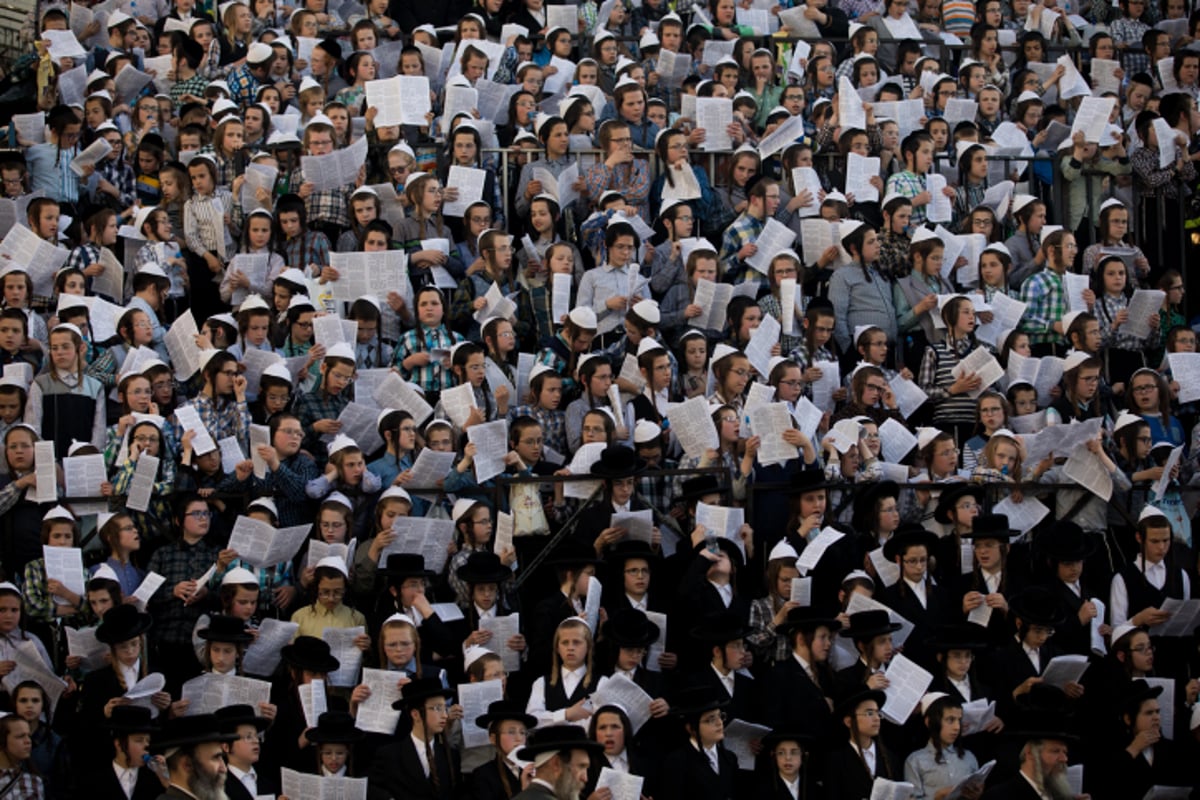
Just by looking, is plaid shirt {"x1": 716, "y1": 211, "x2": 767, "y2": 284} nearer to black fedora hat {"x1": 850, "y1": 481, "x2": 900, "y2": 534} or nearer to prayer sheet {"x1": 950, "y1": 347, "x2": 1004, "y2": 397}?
prayer sheet {"x1": 950, "y1": 347, "x2": 1004, "y2": 397}

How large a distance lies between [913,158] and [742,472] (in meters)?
4.33

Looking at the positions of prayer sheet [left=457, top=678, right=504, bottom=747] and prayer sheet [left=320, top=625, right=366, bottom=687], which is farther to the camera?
prayer sheet [left=320, top=625, right=366, bottom=687]

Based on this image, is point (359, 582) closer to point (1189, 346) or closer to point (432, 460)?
point (432, 460)

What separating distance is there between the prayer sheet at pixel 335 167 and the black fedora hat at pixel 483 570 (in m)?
4.20

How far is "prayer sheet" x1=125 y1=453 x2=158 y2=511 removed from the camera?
13.2 meters

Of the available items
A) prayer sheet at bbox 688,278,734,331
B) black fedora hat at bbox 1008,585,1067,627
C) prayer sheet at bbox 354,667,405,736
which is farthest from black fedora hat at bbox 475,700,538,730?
prayer sheet at bbox 688,278,734,331

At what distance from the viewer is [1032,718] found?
40.3 feet

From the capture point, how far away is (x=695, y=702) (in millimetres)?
12141

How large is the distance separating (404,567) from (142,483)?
1681 mm

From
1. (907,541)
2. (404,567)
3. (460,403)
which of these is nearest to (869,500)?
(907,541)

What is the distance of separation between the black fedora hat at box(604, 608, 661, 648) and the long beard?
8.45 ft

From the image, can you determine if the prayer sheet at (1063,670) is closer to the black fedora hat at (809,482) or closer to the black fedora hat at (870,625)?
the black fedora hat at (870,625)

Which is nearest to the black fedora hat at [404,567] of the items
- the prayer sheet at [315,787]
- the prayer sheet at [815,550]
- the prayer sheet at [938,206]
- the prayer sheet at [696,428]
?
the prayer sheet at [315,787]

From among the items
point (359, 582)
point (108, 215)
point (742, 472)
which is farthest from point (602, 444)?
point (108, 215)
